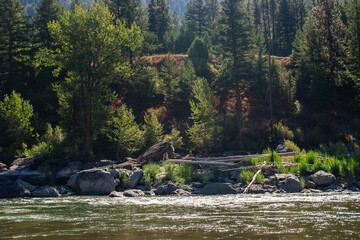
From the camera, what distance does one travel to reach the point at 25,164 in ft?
77.7

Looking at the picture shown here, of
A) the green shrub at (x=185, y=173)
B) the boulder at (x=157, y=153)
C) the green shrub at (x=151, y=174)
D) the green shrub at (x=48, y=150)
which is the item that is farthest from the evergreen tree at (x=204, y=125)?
the green shrub at (x=48, y=150)

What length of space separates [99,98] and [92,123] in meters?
3.18

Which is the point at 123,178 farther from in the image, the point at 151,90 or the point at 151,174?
the point at 151,90

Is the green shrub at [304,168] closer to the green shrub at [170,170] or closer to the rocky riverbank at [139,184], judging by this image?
the rocky riverbank at [139,184]

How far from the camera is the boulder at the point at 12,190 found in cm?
1762

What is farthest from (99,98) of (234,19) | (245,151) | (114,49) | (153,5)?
(153,5)

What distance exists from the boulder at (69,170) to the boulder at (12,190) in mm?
3402

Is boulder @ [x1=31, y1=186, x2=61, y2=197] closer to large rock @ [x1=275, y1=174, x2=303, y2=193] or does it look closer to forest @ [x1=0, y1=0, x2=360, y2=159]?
forest @ [x1=0, y1=0, x2=360, y2=159]

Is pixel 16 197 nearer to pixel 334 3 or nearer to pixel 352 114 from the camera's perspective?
pixel 352 114

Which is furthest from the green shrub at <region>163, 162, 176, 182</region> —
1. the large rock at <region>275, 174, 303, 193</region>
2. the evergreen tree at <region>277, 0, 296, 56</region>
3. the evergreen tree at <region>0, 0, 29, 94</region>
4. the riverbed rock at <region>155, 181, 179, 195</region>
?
the evergreen tree at <region>277, 0, 296, 56</region>

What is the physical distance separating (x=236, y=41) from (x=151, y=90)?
39.0 feet

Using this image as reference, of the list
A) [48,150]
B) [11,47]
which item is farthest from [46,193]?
[11,47]

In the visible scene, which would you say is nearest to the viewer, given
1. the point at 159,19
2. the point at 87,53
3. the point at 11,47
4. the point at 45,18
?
the point at 87,53

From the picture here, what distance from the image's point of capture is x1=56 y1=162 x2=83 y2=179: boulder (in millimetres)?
21688
